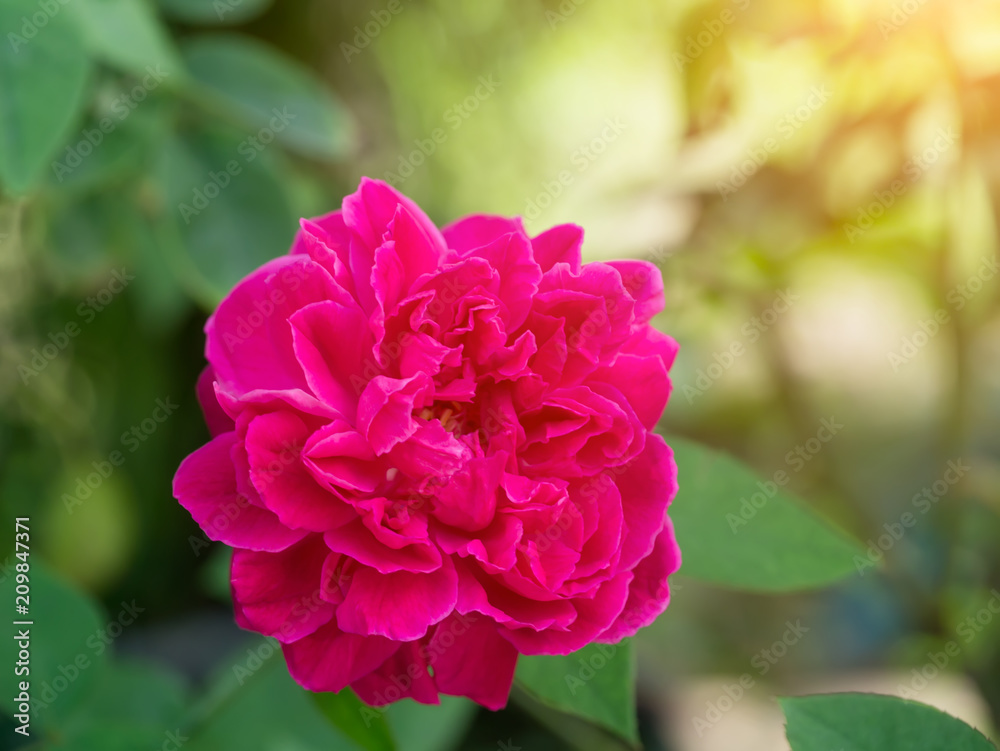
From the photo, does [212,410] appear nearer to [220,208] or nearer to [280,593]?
[280,593]

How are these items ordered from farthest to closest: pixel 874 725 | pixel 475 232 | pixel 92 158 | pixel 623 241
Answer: pixel 623 241, pixel 92 158, pixel 475 232, pixel 874 725

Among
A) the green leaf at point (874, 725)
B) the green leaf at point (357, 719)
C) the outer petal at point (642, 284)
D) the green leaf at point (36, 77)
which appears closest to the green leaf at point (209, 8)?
the green leaf at point (36, 77)

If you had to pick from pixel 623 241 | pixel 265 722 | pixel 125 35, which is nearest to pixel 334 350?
pixel 125 35

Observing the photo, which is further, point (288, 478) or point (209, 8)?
point (209, 8)

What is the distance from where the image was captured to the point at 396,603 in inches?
17.8

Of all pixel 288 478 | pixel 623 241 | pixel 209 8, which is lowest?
pixel 623 241

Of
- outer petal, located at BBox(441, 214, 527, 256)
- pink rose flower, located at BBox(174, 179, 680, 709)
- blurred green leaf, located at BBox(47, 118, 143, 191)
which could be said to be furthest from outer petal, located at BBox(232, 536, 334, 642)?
blurred green leaf, located at BBox(47, 118, 143, 191)

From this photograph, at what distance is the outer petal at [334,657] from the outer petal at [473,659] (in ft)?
0.10

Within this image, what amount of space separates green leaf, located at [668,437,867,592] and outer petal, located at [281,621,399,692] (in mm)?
232

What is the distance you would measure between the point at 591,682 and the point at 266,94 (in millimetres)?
689

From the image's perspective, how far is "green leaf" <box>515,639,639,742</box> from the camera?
0.54m

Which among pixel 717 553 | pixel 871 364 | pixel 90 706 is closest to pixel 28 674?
pixel 90 706

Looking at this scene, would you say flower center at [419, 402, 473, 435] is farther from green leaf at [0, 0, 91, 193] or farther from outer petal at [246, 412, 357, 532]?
green leaf at [0, 0, 91, 193]

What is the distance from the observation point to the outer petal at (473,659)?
1.56ft
